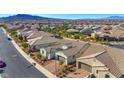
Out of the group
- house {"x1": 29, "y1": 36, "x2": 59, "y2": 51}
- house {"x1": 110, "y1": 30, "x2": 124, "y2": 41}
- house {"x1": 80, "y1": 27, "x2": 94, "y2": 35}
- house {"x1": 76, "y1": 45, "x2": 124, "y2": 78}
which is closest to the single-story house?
house {"x1": 29, "y1": 36, "x2": 59, "y2": 51}

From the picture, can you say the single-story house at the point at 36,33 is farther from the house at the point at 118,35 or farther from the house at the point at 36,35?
the house at the point at 118,35

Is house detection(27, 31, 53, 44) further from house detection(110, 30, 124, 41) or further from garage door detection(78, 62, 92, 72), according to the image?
house detection(110, 30, 124, 41)

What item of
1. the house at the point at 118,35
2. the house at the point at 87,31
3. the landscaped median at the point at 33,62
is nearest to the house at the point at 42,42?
the landscaped median at the point at 33,62
